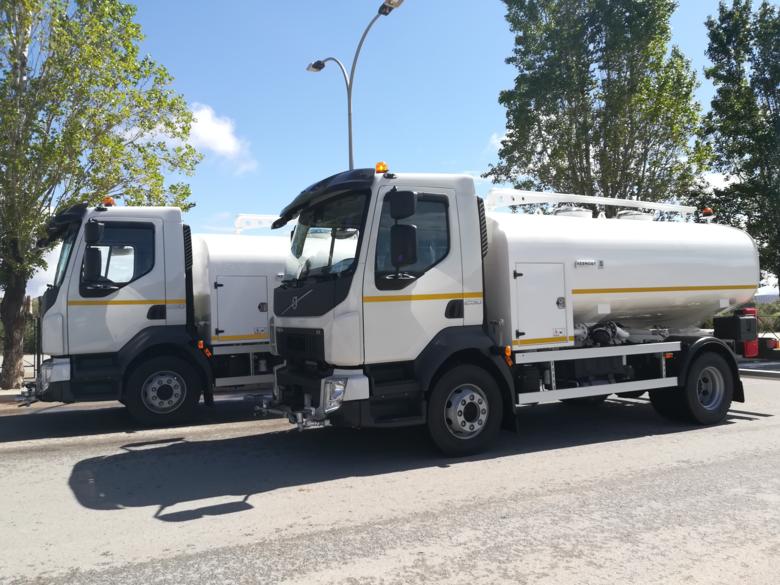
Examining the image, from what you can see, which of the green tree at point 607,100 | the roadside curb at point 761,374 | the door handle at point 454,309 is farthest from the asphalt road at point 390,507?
the green tree at point 607,100

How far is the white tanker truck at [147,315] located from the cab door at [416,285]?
3.66 meters

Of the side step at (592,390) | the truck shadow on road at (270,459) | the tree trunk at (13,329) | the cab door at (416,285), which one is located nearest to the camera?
the truck shadow on road at (270,459)

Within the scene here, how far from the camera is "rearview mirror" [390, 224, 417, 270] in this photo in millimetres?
6078

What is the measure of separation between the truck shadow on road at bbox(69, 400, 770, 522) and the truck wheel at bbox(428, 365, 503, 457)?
18 centimetres

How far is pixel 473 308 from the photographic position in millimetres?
6816

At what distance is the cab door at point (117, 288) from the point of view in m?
8.48

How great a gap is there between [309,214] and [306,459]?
2.67 metres

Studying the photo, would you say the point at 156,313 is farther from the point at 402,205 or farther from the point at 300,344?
the point at 402,205

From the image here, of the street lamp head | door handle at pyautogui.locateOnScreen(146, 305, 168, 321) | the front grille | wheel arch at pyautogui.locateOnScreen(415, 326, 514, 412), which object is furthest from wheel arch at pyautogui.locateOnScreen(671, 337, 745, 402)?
the street lamp head

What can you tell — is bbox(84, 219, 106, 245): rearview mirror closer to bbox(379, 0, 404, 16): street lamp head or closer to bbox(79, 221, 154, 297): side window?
bbox(79, 221, 154, 297): side window

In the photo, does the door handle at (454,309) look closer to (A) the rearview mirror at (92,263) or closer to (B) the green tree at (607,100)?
(A) the rearview mirror at (92,263)

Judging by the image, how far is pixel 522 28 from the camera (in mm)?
20469

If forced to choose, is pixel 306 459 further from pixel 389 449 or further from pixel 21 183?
pixel 21 183

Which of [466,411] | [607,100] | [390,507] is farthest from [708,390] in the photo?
[607,100]
